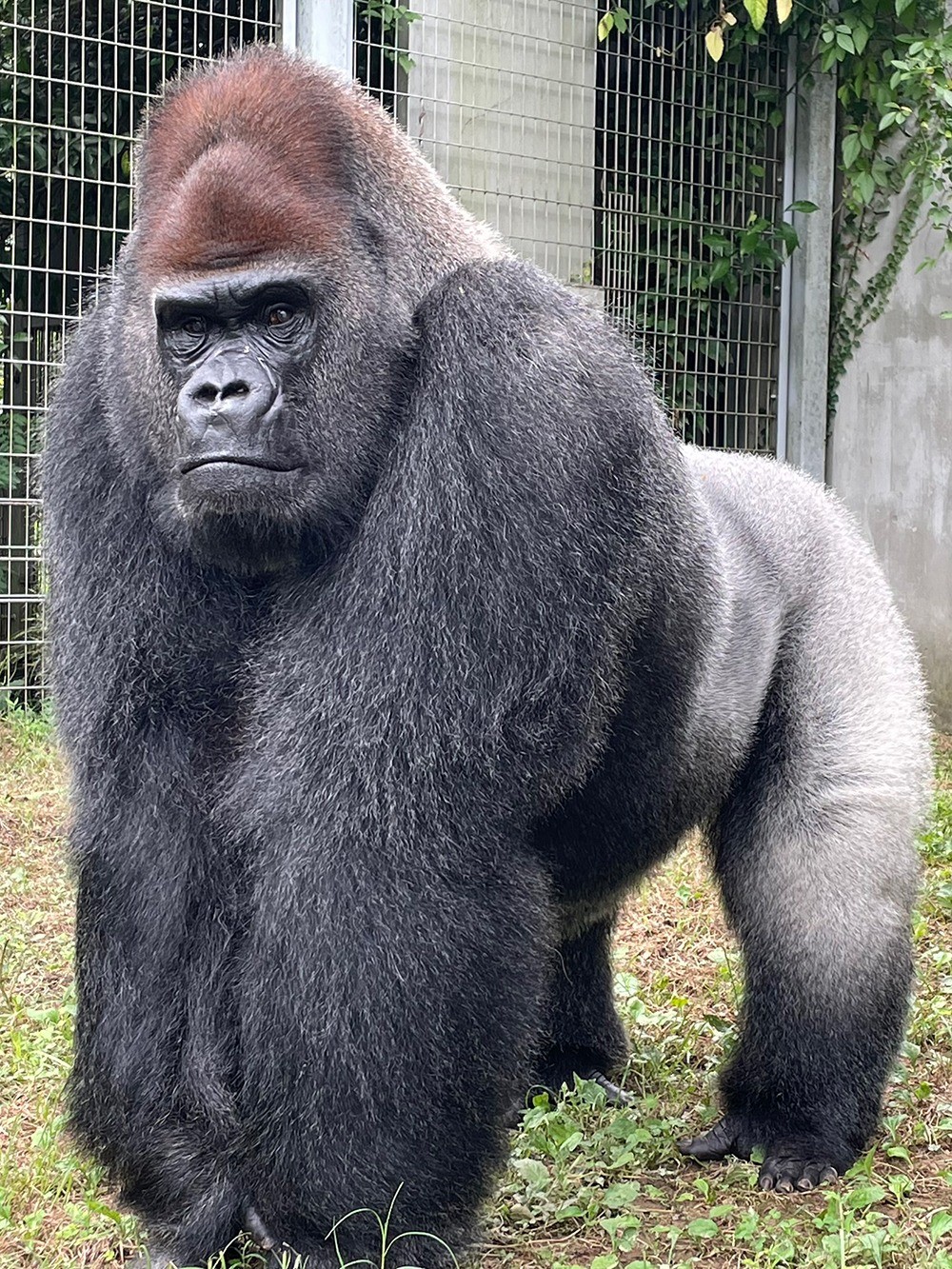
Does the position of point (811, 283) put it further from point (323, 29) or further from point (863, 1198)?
point (863, 1198)

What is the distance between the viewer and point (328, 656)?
250cm

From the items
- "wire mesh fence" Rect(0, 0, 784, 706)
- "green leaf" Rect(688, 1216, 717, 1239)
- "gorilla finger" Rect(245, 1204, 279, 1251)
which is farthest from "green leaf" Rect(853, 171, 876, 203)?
"gorilla finger" Rect(245, 1204, 279, 1251)

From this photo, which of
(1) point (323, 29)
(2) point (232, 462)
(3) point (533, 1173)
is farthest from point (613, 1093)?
(1) point (323, 29)

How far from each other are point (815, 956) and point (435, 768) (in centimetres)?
113

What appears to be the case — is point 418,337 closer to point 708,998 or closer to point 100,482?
point 100,482

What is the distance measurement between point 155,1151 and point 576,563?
44.3 inches

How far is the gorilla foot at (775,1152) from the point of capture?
3.11 metres

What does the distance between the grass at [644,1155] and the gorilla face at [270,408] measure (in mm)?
1130

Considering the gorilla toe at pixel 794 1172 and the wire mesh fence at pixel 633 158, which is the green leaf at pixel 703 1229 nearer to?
the gorilla toe at pixel 794 1172

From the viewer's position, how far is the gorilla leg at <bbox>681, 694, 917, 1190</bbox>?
3.17 meters

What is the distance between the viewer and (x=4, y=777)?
548 centimetres

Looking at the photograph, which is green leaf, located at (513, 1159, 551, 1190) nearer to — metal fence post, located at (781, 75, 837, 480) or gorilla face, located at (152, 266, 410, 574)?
gorilla face, located at (152, 266, 410, 574)

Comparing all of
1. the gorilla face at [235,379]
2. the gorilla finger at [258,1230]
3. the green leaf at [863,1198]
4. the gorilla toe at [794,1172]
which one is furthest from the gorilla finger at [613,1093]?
the gorilla face at [235,379]

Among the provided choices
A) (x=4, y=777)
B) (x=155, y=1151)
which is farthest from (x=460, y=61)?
(x=155, y=1151)
